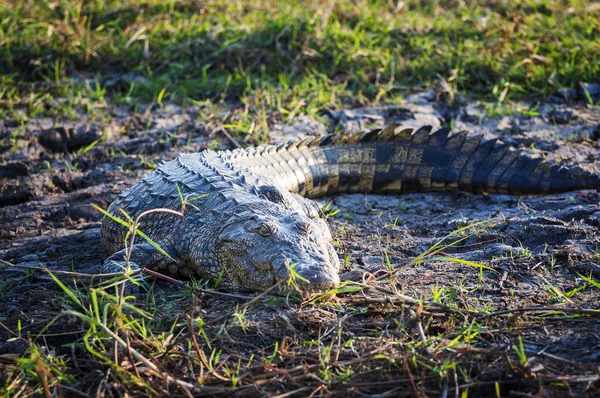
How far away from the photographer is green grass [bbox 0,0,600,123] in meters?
6.49

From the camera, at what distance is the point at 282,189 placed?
13.6 feet

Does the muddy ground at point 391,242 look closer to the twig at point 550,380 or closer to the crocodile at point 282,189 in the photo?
the twig at point 550,380

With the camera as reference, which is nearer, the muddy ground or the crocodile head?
the muddy ground

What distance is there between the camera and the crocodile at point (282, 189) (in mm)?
3338

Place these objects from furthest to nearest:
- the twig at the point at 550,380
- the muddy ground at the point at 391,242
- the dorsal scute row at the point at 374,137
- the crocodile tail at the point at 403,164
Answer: the dorsal scute row at the point at 374,137, the crocodile tail at the point at 403,164, the muddy ground at the point at 391,242, the twig at the point at 550,380

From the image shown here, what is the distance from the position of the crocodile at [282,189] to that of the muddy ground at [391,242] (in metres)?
0.12

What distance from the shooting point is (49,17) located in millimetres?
7332

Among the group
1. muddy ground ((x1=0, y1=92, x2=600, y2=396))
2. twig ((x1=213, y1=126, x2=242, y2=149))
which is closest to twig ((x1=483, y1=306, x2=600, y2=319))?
muddy ground ((x1=0, y1=92, x2=600, y2=396))

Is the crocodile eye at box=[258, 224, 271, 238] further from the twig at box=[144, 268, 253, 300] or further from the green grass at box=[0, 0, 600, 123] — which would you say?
the green grass at box=[0, 0, 600, 123]

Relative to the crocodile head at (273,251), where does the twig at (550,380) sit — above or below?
above

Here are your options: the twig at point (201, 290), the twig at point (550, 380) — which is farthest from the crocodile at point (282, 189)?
the twig at point (550, 380)

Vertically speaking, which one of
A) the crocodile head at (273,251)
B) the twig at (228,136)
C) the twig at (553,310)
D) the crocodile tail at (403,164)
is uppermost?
the twig at (553,310)

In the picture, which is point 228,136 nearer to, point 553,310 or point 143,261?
point 143,261

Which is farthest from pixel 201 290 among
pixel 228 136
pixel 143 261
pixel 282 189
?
pixel 228 136
